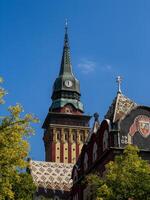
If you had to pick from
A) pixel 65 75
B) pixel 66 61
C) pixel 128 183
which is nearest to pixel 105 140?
pixel 128 183

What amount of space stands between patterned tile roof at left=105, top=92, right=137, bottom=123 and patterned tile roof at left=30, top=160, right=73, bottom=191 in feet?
97.1

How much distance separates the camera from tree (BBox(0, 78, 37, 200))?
2980cm

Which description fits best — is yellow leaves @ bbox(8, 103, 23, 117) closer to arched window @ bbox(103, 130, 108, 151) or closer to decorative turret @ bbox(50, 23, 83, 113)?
arched window @ bbox(103, 130, 108, 151)

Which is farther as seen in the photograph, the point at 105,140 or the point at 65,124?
the point at 65,124

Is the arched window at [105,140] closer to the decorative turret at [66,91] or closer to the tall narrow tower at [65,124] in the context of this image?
the tall narrow tower at [65,124]

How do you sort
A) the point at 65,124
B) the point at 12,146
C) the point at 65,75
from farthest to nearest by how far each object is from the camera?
the point at 65,75
the point at 65,124
the point at 12,146

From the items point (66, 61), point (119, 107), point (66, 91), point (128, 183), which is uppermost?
point (66, 61)

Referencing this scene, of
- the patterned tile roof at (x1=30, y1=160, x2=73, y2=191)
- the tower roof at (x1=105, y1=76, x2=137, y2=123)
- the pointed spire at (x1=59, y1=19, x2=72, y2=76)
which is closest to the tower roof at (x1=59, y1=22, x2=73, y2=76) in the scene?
the pointed spire at (x1=59, y1=19, x2=72, y2=76)

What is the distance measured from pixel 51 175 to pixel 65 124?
2555 cm

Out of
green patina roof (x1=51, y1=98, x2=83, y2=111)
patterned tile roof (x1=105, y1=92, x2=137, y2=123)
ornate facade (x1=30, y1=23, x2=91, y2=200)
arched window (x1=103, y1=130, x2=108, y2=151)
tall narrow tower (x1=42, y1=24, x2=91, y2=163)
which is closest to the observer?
arched window (x1=103, y1=130, x2=108, y2=151)

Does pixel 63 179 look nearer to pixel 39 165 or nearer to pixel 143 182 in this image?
pixel 39 165

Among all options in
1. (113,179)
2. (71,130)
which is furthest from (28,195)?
(71,130)

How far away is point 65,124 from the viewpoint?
113 m

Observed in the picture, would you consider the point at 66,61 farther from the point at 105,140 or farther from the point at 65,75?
the point at 105,140
